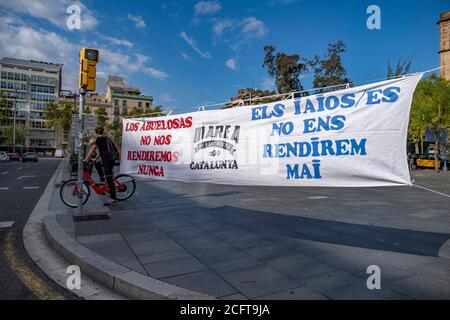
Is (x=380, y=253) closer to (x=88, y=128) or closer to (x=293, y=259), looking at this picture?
(x=293, y=259)

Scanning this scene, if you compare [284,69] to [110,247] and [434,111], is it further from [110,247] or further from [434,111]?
[110,247]

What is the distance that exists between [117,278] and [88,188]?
5303mm

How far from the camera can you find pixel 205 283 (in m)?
3.29

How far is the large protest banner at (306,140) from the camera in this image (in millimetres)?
2986

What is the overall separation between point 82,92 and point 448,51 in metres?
66.5

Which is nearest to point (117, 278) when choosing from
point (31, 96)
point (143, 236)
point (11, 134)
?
point (143, 236)

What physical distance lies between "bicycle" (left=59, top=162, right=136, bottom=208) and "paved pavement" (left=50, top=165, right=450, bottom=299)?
1.20 feet

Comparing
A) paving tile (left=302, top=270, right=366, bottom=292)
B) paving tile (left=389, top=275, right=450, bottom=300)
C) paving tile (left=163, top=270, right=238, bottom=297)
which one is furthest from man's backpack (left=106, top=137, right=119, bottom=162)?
paving tile (left=389, top=275, right=450, bottom=300)

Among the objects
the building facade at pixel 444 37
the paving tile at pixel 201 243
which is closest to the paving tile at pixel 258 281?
the paving tile at pixel 201 243

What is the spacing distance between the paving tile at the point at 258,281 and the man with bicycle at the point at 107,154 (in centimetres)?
523

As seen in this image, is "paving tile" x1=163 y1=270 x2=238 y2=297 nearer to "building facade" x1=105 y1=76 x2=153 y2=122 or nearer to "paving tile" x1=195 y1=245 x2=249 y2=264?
"paving tile" x1=195 y1=245 x2=249 y2=264

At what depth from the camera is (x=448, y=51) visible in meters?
56.0
